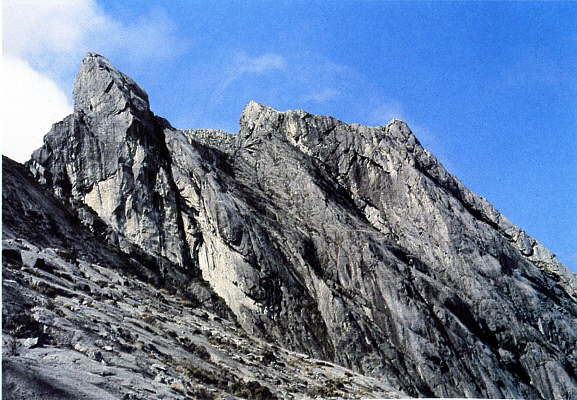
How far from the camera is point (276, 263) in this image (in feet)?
144

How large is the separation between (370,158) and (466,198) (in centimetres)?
1370

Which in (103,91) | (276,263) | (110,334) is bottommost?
(110,334)

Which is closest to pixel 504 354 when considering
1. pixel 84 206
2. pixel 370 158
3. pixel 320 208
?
pixel 320 208

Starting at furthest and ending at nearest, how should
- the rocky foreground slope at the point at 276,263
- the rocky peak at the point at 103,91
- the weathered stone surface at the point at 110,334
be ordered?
the rocky peak at the point at 103,91 → the rocky foreground slope at the point at 276,263 → the weathered stone surface at the point at 110,334

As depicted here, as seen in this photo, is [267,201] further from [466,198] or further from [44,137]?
[466,198]

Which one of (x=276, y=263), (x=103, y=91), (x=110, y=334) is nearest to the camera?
(x=110, y=334)

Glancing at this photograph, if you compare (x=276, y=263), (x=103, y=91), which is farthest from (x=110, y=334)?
(x=103, y=91)

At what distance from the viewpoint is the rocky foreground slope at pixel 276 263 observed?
33.7 metres

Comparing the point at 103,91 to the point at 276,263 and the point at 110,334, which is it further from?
the point at 110,334

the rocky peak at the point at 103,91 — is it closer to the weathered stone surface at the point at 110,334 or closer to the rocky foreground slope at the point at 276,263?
the rocky foreground slope at the point at 276,263

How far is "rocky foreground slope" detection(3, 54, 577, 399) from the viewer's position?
33656mm

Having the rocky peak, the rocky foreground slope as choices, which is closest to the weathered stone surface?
the rocky foreground slope

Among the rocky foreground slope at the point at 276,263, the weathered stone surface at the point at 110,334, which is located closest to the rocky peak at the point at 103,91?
the rocky foreground slope at the point at 276,263

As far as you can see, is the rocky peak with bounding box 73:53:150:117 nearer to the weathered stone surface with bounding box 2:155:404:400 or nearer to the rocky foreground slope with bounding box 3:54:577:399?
the rocky foreground slope with bounding box 3:54:577:399
